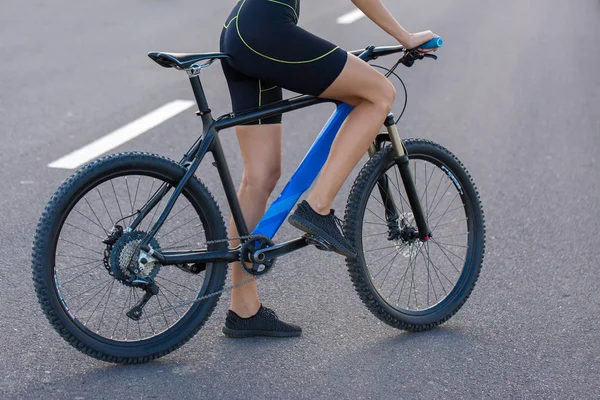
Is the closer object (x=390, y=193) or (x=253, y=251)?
(x=253, y=251)

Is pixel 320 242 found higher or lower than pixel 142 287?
higher

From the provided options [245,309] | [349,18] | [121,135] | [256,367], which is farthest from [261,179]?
[349,18]

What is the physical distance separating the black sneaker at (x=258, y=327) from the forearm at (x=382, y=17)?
1407 mm

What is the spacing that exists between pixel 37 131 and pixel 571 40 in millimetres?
7250

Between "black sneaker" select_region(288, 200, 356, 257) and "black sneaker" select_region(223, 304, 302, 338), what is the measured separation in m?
0.45

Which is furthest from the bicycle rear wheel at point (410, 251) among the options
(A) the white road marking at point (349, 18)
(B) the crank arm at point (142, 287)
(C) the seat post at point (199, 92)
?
(A) the white road marking at point (349, 18)

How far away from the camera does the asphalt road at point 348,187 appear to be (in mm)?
4266

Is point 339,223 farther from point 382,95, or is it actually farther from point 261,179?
point 382,95

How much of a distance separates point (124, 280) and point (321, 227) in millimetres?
900

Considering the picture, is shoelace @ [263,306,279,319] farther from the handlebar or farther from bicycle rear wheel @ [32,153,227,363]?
the handlebar

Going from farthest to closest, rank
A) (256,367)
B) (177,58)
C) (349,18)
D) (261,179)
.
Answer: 1. (349,18)
2. (261,179)
3. (256,367)
4. (177,58)

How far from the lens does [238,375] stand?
14.0 feet

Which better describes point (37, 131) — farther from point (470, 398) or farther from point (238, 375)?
point (470, 398)

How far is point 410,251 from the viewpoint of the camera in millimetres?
4949
